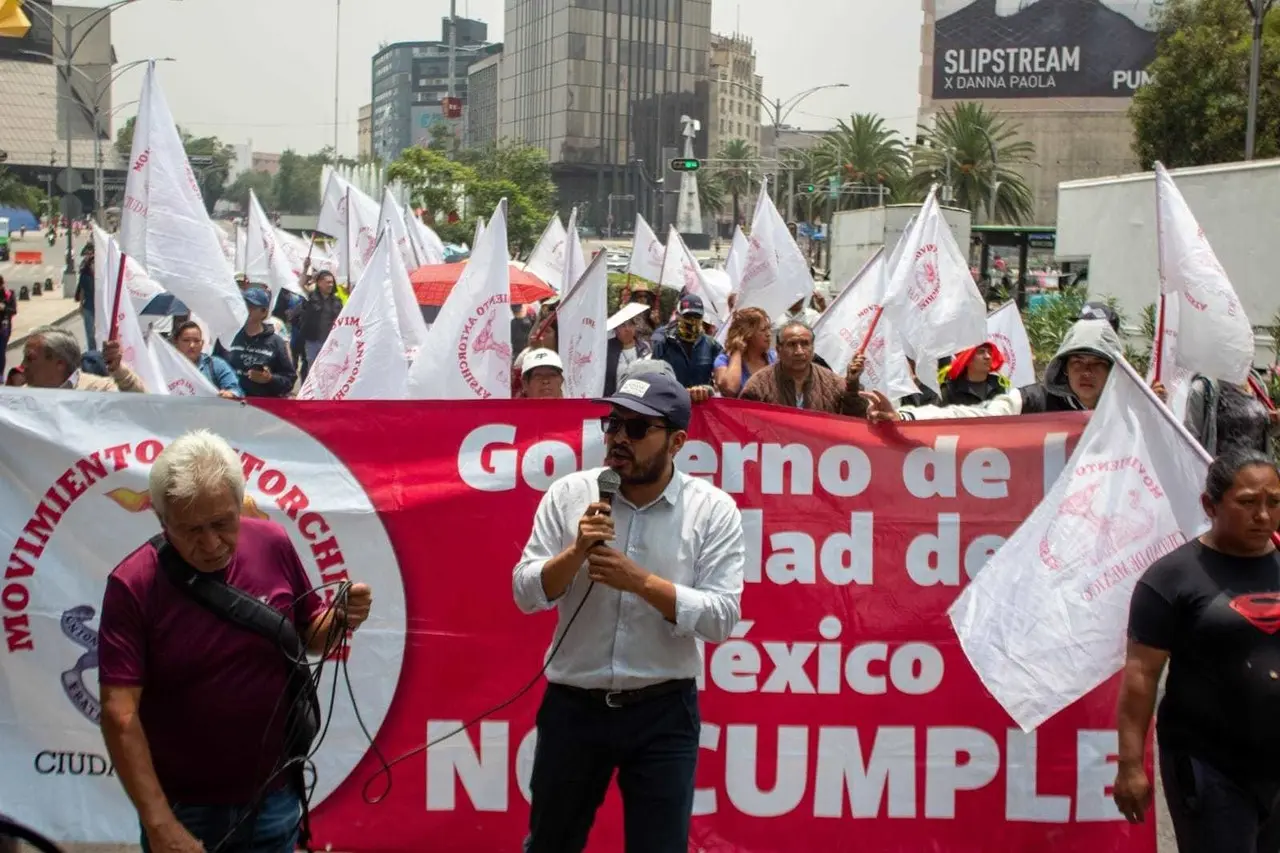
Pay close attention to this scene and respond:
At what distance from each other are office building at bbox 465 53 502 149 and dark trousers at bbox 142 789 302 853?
158057 mm

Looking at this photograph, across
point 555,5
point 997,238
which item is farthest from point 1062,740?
point 555,5

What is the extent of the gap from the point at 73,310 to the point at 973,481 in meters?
36.9

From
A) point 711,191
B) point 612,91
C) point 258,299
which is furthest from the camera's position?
point 612,91

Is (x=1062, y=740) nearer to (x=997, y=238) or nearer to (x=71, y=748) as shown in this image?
(x=71, y=748)

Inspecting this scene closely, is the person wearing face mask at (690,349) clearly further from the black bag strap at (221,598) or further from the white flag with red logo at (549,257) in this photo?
the white flag with red logo at (549,257)

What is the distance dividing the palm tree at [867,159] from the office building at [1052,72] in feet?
12.7

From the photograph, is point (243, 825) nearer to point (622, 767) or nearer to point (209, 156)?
point (622, 767)

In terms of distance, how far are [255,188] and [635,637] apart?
17226cm

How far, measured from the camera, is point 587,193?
147 metres

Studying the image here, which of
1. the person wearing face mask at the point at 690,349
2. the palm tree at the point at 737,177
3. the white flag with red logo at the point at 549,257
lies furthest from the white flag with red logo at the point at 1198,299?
the palm tree at the point at 737,177

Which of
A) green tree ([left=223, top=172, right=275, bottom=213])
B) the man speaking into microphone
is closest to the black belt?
the man speaking into microphone

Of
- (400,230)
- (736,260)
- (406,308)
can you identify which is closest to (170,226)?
(406,308)

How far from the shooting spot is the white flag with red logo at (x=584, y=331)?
362 inches

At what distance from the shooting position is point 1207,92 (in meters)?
40.6
